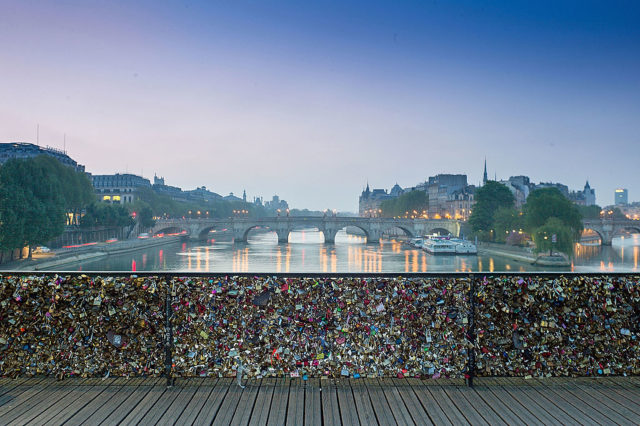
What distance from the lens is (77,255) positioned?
5044cm

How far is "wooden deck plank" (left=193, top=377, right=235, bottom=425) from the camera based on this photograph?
13.9 feet

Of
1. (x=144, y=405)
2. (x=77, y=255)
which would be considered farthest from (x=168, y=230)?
(x=144, y=405)

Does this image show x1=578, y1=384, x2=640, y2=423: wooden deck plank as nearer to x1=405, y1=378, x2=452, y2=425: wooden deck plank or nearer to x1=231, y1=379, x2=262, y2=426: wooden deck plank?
x1=405, y1=378, x2=452, y2=425: wooden deck plank

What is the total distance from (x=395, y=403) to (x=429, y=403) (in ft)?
1.19

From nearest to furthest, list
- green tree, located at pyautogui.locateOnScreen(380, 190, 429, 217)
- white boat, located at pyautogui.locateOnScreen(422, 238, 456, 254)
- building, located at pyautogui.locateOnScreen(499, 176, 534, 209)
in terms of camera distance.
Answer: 1. white boat, located at pyautogui.locateOnScreen(422, 238, 456, 254)
2. building, located at pyautogui.locateOnScreen(499, 176, 534, 209)
3. green tree, located at pyautogui.locateOnScreen(380, 190, 429, 217)

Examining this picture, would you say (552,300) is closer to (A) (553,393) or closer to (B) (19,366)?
(A) (553,393)

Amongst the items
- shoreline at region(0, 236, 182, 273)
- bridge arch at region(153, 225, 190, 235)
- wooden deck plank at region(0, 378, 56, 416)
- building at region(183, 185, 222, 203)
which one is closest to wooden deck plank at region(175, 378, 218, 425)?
wooden deck plank at region(0, 378, 56, 416)

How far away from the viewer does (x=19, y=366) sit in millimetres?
5074

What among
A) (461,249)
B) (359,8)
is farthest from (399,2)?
(461,249)

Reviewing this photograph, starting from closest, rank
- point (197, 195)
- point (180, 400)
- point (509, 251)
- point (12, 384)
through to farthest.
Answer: point (180, 400)
point (12, 384)
point (509, 251)
point (197, 195)

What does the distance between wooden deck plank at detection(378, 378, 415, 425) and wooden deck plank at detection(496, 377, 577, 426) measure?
1.26 meters

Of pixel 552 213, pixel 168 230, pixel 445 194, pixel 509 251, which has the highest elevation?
pixel 445 194

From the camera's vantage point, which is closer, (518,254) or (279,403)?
(279,403)

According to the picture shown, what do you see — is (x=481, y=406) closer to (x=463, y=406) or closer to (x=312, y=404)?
(x=463, y=406)
